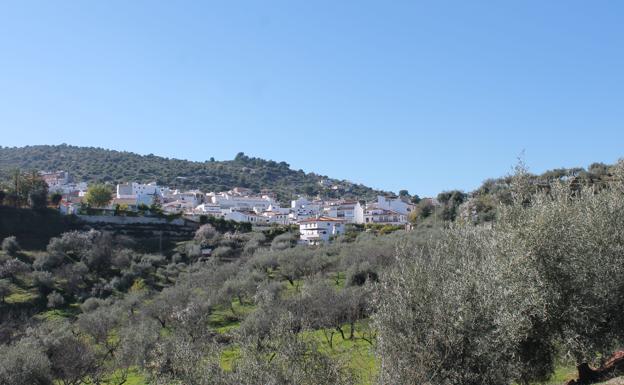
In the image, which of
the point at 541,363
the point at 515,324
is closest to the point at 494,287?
the point at 515,324

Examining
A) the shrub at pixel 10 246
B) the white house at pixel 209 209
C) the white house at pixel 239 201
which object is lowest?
the shrub at pixel 10 246

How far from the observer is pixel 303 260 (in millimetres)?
57531

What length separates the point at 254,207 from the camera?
138250 millimetres

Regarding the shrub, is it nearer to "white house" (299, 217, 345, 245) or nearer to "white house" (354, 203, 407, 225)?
"white house" (299, 217, 345, 245)

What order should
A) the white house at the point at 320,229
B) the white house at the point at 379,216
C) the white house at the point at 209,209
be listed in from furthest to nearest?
the white house at the point at 209,209 → the white house at the point at 379,216 → the white house at the point at 320,229

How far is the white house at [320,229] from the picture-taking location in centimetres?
8750

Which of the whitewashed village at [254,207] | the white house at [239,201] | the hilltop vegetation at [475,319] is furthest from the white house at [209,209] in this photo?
the hilltop vegetation at [475,319]

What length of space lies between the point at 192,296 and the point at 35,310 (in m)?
13.2

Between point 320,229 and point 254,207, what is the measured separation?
165ft

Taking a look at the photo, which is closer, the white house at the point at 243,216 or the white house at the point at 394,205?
the white house at the point at 243,216

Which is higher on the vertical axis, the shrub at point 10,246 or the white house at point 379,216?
the white house at point 379,216

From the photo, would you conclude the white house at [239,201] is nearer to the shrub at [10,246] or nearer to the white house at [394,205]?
the white house at [394,205]

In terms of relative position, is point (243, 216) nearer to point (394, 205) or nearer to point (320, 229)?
point (320, 229)

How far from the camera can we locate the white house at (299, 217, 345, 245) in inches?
3445
